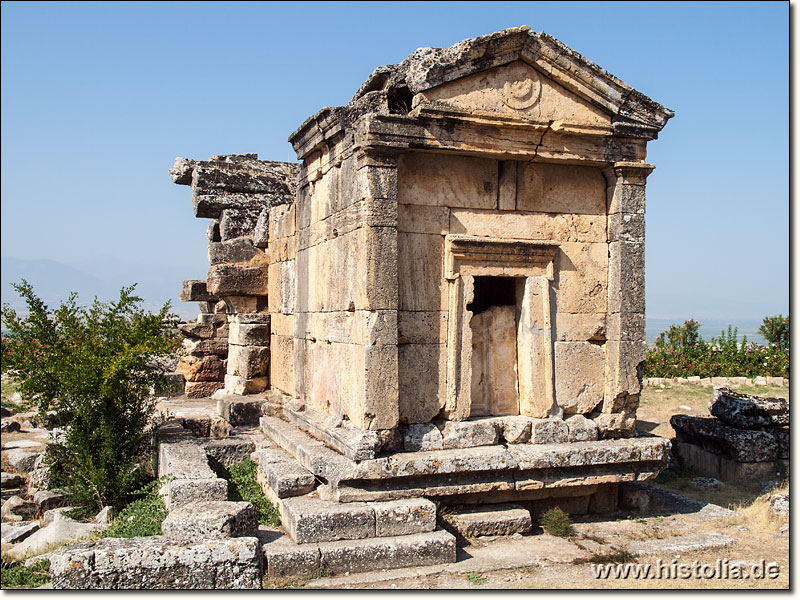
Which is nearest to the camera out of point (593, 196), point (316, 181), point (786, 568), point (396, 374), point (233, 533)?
point (233, 533)

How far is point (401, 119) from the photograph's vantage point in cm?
730

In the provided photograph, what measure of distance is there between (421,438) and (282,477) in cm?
136

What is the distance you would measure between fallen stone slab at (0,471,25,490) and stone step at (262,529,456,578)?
219 inches

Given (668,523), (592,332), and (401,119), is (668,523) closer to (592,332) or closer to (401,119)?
(592,332)

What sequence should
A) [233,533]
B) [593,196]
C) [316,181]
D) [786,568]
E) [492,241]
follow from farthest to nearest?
[316,181] < [593,196] < [492,241] < [786,568] < [233,533]

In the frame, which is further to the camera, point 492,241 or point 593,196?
point 593,196

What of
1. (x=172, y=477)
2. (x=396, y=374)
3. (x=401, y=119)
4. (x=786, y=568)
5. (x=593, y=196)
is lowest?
(x=786, y=568)

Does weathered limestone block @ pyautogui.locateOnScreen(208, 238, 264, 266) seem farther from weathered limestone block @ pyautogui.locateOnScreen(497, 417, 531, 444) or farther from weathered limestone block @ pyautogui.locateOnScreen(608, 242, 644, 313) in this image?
weathered limestone block @ pyautogui.locateOnScreen(608, 242, 644, 313)

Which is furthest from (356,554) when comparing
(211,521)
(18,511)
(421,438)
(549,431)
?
(18,511)

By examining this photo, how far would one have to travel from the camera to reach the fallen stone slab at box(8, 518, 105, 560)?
7.25 metres

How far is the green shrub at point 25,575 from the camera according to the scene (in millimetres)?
6188

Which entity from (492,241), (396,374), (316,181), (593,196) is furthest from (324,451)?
(593,196)

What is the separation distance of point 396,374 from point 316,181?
2.95 metres

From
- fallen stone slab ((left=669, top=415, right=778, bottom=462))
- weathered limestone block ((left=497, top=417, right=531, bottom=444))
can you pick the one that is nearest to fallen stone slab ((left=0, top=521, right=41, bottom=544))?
weathered limestone block ((left=497, top=417, right=531, bottom=444))
